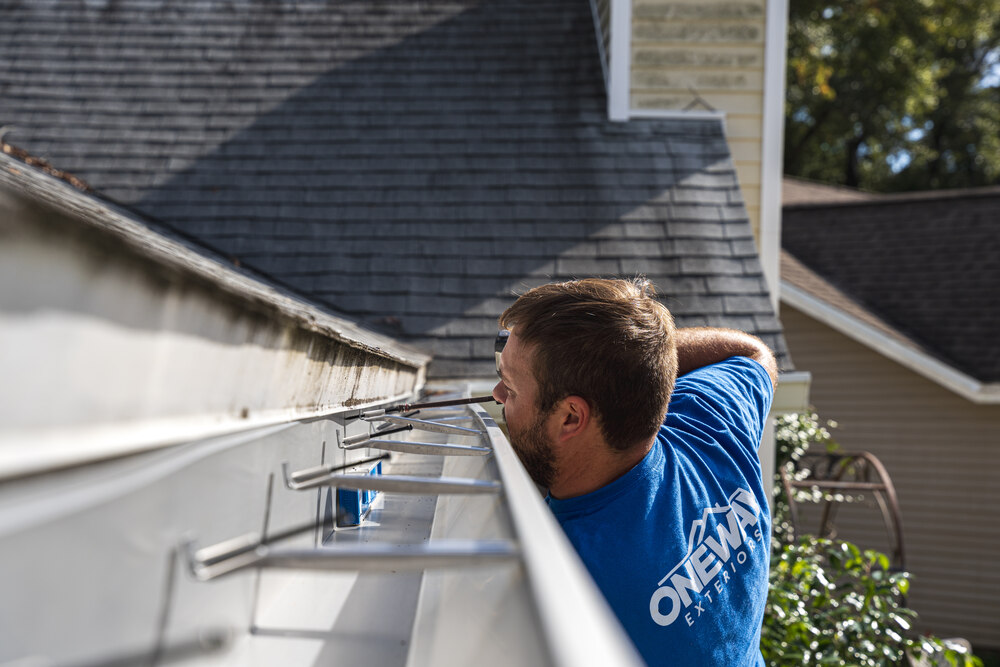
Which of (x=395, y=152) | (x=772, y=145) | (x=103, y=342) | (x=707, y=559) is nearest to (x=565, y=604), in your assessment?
(x=103, y=342)

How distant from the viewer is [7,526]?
0.49m

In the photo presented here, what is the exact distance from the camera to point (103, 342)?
57cm

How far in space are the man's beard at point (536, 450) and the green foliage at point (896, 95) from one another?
16.3 metres

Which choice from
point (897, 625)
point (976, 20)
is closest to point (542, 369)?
point (897, 625)

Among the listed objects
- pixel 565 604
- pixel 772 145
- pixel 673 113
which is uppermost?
pixel 673 113

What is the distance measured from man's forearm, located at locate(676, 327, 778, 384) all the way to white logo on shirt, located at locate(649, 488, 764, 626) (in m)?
0.81

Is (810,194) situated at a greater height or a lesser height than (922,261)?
greater

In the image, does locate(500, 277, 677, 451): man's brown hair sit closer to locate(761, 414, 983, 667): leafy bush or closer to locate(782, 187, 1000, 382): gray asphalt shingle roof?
locate(761, 414, 983, 667): leafy bush

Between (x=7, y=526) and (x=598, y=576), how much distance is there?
4.34ft

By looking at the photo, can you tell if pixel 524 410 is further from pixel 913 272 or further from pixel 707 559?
pixel 913 272

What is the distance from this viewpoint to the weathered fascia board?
0.49m

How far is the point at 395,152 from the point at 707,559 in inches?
174

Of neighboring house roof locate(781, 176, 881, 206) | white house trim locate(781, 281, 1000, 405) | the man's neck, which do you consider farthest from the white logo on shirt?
neighboring house roof locate(781, 176, 881, 206)

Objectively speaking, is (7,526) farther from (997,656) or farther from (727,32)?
(997,656)
